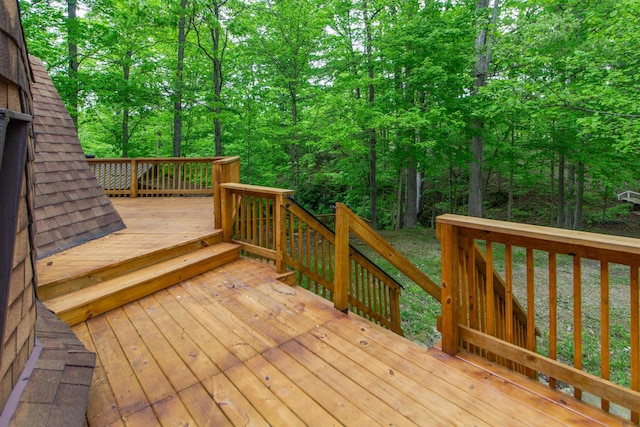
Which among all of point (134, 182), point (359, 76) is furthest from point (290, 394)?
point (359, 76)

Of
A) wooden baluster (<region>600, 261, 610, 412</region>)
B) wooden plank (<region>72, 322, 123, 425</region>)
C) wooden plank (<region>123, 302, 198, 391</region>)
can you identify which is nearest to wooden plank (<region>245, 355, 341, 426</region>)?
wooden plank (<region>123, 302, 198, 391</region>)

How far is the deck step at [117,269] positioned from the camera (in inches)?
102

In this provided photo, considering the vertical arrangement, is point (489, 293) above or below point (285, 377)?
above

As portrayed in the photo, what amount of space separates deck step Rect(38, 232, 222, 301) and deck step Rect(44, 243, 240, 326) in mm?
38

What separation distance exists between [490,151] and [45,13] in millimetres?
14583

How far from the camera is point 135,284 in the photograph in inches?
115

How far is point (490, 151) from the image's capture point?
12.8 metres

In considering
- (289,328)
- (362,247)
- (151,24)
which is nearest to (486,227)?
(289,328)

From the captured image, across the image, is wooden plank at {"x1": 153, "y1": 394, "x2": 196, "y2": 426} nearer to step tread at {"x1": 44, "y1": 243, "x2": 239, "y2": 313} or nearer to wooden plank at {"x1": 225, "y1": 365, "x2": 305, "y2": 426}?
wooden plank at {"x1": 225, "y1": 365, "x2": 305, "y2": 426}

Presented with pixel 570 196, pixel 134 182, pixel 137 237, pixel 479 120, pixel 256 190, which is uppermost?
pixel 479 120

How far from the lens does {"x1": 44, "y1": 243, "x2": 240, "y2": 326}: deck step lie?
98.3 inches

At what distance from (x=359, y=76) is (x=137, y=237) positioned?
8409 millimetres

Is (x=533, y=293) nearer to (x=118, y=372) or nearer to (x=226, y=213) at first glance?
(x=118, y=372)

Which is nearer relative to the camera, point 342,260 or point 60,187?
point 342,260
